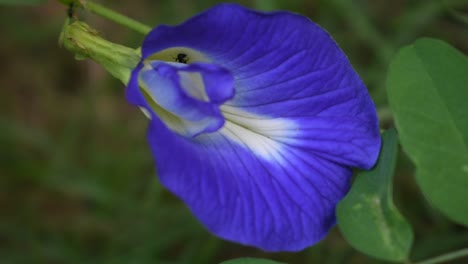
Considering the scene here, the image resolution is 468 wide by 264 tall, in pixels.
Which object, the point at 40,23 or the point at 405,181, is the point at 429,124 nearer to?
the point at 405,181

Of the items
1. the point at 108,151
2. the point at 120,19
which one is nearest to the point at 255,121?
the point at 120,19

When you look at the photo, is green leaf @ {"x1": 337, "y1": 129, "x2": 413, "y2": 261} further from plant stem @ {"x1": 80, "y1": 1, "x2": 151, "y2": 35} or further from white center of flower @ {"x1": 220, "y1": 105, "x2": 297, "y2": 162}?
plant stem @ {"x1": 80, "y1": 1, "x2": 151, "y2": 35}

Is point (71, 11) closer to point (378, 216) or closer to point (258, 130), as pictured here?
point (258, 130)

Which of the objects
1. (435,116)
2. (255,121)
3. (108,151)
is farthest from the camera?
(108,151)

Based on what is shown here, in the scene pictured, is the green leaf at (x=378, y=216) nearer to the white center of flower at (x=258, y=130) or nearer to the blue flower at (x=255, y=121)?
the blue flower at (x=255, y=121)

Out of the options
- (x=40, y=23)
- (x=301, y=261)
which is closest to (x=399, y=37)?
(x=301, y=261)

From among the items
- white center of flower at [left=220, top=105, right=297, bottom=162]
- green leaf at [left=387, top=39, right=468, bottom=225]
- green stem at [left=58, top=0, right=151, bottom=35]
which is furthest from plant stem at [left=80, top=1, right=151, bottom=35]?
green leaf at [left=387, top=39, right=468, bottom=225]

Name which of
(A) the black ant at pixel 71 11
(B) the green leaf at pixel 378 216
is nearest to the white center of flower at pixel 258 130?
(B) the green leaf at pixel 378 216
